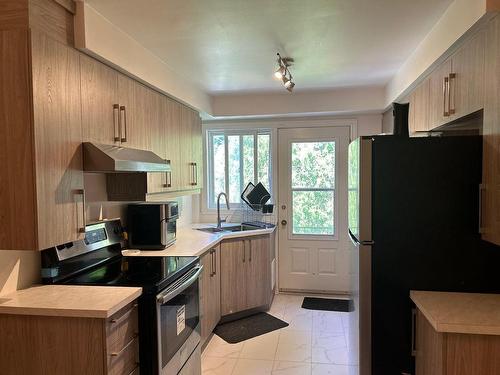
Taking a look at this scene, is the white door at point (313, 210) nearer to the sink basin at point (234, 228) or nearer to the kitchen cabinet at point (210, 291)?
the sink basin at point (234, 228)

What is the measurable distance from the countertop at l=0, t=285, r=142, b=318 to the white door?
2806 millimetres

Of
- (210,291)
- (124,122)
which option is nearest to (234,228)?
(210,291)

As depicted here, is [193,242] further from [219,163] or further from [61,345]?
[219,163]

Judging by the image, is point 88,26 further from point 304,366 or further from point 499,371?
point 304,366

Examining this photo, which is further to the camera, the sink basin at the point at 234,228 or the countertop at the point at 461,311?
the sink basin at the point at 234,228

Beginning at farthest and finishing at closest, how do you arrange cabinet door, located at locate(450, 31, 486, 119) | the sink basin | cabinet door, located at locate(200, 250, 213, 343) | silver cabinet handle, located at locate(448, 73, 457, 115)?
1. the sink basin
2. cabinet door, located at locate(200, 250, 213, 343)
3. silver cabinet handle, located at locate(448, 73, 457, 115)
4. cabinet door, located at locate(450, 31, 486, 119)

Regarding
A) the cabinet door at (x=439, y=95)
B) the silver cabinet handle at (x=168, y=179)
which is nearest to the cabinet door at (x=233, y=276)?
the silver cabinet handle at (x=168, y=179)

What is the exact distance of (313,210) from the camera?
431cm

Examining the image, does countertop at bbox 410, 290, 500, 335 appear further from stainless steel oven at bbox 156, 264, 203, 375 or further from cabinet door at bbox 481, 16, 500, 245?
stainless steel oven at bbox 156, 264, 203, 375

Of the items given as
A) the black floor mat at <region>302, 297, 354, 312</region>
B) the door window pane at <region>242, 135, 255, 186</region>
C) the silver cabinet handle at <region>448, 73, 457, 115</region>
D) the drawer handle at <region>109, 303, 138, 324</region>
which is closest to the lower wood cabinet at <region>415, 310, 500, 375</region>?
the silver cabinet handle at <region>448, 73, 457, 115</region>

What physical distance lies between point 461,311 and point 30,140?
2.11 m

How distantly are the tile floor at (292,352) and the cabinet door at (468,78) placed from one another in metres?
1.68

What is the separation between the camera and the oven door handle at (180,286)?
188 centimetres

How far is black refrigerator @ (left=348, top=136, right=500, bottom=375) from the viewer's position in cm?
184
